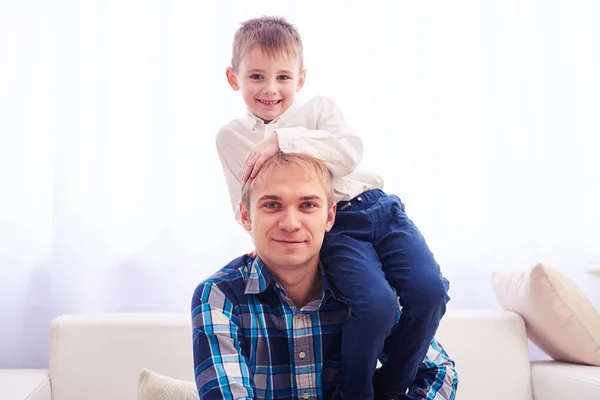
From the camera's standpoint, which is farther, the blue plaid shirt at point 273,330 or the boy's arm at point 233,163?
the boy's arm at point 233,163

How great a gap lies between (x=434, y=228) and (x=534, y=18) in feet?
2.99

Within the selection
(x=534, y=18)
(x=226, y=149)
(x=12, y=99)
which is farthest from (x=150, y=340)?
(x=534, y=18)

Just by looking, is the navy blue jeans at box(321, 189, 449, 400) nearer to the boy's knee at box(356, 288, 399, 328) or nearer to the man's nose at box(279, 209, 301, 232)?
the boy's knee at box(356, 288, 399, 328)

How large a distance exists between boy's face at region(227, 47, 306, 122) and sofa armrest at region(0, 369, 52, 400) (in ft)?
3.15

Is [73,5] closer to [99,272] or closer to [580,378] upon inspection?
[99,272]

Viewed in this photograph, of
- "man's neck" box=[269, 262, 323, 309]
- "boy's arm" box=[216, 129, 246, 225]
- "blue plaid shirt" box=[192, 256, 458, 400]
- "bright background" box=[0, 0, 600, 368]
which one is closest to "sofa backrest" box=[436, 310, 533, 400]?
"bright background" box=[0, 0, 600, 368]

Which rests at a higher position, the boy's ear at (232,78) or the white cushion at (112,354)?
the boy's ear at (232,78)

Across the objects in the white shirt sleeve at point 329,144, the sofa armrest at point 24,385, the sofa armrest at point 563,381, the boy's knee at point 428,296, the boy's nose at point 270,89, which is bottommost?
the sofa armrest at point 563,381

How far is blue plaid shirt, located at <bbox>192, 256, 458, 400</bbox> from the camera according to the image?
151 centimetres

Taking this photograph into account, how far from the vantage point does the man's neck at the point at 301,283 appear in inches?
62.2

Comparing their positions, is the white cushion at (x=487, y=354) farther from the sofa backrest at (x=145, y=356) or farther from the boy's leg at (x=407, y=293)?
the boy's leg at (x=407, y=293)

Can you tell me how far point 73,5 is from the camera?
245 centimetres

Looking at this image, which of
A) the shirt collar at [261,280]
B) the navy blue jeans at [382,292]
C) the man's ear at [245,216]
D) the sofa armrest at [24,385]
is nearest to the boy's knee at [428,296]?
A: the navy blue jeans at [382,292]

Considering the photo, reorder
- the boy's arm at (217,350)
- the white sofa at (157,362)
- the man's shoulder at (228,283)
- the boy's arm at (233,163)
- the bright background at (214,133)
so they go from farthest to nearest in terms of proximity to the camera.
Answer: the bright background at (214,133) → the white sofa at (157,362) → the boy's arm at (233,163) → the man's shoulder at (228,283) → the boy's arm at (217,350)
